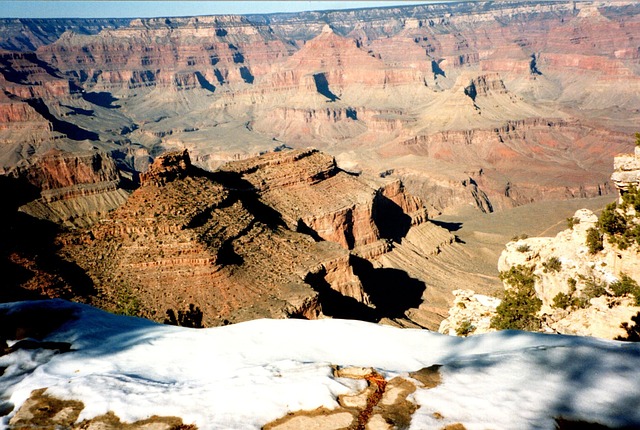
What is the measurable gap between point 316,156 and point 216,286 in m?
28.5

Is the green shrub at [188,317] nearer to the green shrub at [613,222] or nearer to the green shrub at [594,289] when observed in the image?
the green shrub at [594,289]

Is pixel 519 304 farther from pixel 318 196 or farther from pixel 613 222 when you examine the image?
pixel 318 196

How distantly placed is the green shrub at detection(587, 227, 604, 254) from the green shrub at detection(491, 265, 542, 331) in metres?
3.10

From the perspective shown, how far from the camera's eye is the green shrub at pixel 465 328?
21.6m

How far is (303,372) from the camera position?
9242mm

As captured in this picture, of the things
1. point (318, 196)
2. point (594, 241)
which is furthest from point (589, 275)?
point (318, 196)

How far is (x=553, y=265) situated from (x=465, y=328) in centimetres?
471

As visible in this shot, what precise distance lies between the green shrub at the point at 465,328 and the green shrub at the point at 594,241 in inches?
235

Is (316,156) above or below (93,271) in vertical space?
above

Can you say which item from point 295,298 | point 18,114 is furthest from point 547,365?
point 18,114

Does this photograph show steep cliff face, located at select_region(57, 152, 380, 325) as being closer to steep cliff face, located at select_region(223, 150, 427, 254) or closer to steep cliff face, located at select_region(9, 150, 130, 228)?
steep cliff face, located at select_region(223, 150, 427, 254)

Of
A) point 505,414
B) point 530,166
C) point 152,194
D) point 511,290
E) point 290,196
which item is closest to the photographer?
point 505,414

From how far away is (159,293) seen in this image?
3000 cm

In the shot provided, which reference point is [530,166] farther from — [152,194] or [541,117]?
[152,194]
